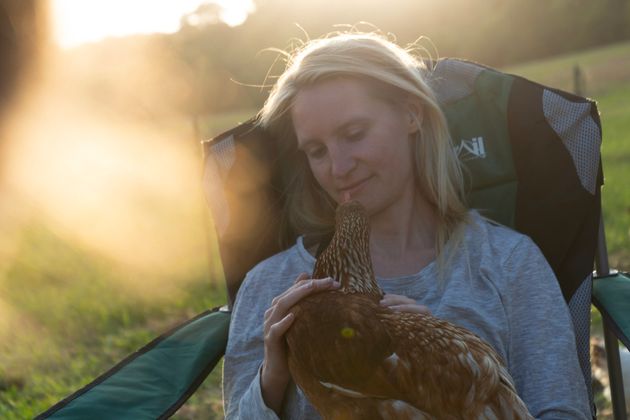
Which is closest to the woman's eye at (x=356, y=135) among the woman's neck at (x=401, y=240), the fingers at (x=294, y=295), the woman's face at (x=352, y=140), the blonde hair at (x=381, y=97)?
the woman's face at (x=352, y=140)

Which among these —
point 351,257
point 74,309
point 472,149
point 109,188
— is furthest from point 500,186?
point 109,188

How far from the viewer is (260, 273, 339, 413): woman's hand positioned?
204 centimetres

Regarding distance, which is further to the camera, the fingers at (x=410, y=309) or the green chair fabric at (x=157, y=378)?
the green chair fabric at (x=157, y=378)

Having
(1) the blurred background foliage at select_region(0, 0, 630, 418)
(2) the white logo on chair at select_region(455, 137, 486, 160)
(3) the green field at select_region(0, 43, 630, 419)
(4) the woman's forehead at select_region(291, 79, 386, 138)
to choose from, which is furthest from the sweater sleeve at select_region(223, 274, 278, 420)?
(3) the green field at select_region(0, 43, 630, 419)

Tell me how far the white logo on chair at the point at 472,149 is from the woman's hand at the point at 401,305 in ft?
4.05

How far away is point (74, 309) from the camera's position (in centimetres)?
641

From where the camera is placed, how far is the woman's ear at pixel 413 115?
2.71 m

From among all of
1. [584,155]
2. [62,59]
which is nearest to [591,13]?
[62,59]

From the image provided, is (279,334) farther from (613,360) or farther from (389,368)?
(613,360)

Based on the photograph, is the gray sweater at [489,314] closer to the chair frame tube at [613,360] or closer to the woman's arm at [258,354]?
→ the woman's arm at [258,354]

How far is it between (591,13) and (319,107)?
3991 cm

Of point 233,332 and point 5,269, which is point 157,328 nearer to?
point 5,269

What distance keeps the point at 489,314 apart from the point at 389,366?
2.34 feet

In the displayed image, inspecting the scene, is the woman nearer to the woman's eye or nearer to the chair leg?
the woman's eye
